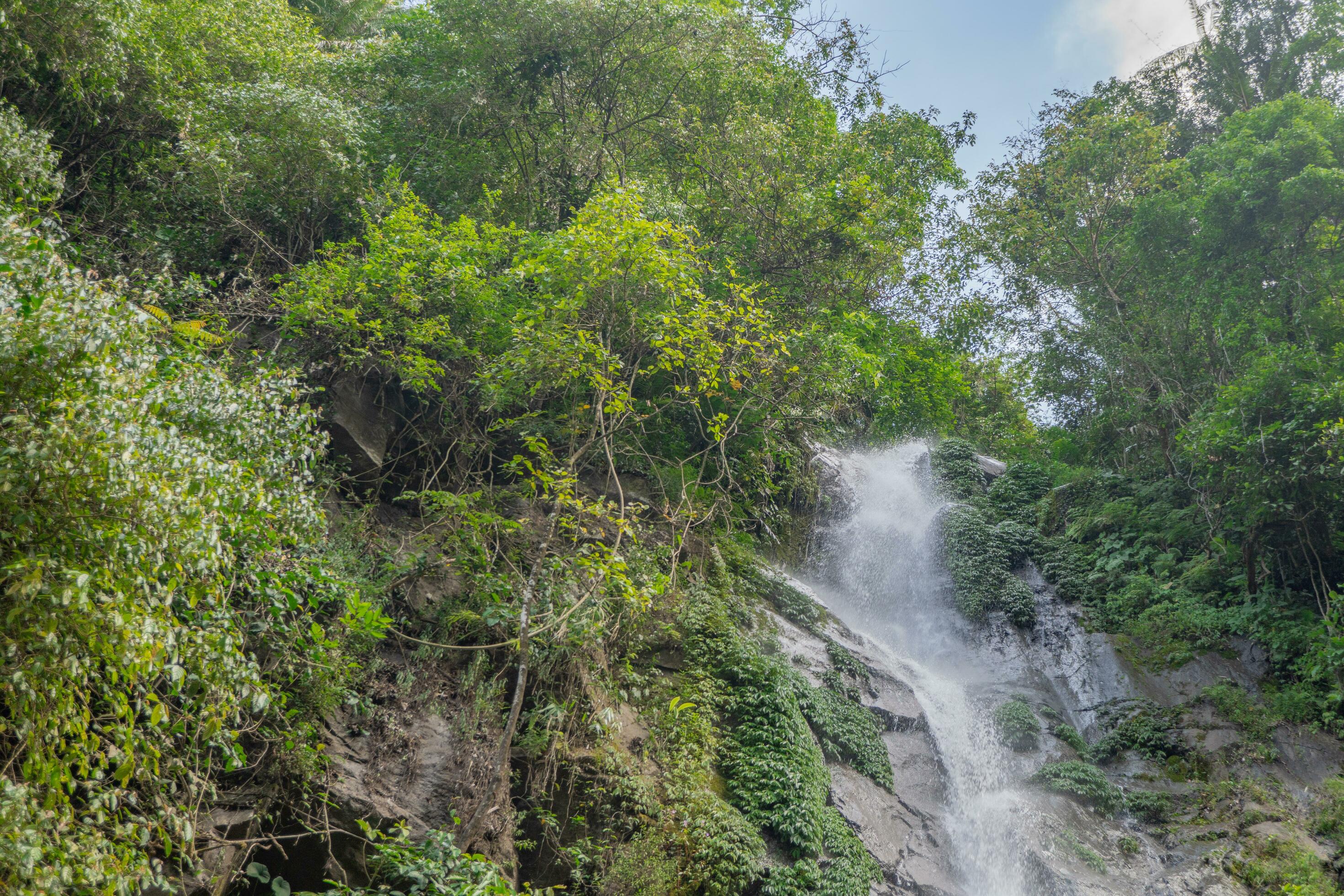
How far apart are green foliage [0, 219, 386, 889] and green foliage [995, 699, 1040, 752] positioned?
38.2 feet

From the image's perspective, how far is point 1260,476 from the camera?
13.1 metres

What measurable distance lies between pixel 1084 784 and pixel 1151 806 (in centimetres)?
91

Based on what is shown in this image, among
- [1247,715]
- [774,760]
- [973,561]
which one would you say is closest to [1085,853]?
[1247,715]

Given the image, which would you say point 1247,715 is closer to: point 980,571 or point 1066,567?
point 1066,567

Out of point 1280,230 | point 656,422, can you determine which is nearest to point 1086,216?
point 1280,230

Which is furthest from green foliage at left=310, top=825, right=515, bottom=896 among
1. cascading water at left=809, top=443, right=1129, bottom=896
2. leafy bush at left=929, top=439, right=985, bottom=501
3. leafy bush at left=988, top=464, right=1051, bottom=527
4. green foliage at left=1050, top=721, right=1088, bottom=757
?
leafy bush at left=929, top=439, right=985, bottom=501

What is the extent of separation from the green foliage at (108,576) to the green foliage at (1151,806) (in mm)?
12072

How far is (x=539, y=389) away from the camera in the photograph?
10.3m

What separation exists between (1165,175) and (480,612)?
1891 cm

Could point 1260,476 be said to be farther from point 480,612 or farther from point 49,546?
point 49,546

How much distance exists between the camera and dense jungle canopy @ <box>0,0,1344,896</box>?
4.72 m

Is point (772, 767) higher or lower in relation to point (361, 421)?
lower

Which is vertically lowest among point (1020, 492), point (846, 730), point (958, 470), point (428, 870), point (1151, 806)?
point (428, 870)

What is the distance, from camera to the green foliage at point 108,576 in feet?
13.3
